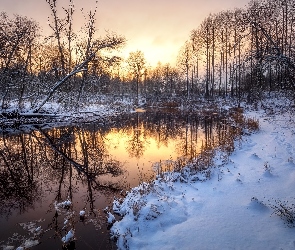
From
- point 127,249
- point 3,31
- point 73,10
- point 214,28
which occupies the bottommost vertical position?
point 127,249

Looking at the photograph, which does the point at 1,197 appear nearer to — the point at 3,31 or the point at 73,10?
the point at 3,31

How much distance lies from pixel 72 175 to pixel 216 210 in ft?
18.7

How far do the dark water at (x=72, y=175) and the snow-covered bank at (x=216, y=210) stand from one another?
2.51 feet

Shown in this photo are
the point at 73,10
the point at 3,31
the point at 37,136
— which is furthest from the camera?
the point at 73,10

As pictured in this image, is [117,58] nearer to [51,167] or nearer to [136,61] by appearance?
[51,167]

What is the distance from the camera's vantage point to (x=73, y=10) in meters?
27.6

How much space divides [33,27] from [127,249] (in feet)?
95.5

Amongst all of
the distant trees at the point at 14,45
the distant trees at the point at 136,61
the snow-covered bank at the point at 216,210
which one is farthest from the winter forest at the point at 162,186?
the distant trees at the point at 136,61

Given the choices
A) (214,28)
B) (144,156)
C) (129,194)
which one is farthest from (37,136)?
(214,28)

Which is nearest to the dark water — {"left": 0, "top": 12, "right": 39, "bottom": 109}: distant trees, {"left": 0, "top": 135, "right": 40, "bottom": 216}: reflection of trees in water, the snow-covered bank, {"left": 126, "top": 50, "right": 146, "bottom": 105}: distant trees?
{"left": 0, "top": 135, "right": 40, "bottom": 216}: reflection of trees in water

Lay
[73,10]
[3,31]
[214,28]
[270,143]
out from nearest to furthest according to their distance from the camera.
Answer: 1. [270,143]
2. [3,31]
3. [73,10]
4. [214,28]

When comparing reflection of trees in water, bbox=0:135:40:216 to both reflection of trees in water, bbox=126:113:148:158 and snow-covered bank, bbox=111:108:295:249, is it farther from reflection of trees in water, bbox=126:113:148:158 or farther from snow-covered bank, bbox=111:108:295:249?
reflection of trees in water, bbox=126:113:148:158

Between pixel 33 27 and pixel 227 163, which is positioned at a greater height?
pixel 33 27

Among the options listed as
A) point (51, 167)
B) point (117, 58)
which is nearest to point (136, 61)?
point (117, 58)
